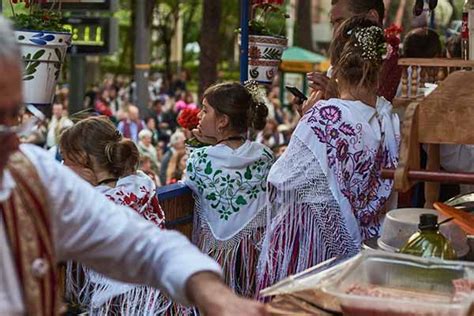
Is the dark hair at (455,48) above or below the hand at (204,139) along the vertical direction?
above

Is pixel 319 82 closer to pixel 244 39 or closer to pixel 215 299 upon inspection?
pixel 244 39

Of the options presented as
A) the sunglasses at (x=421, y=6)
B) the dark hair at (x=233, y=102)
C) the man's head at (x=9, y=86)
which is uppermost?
the sunglasses at (x=421, y=6)

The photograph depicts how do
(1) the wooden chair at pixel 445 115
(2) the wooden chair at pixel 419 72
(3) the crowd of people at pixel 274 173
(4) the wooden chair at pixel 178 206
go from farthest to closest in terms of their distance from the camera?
(4) the wooden chair at pixel 178 206, (3) the crowd of people at pixel 274 173, (2) the wooden chair at pixel 419 72, (1) the wooden chair at pixel 445 115

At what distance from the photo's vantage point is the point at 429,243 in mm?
2801

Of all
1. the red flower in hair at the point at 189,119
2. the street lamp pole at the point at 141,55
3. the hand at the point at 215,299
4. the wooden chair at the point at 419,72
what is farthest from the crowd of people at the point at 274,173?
the street lamp pole at the point at 141,55

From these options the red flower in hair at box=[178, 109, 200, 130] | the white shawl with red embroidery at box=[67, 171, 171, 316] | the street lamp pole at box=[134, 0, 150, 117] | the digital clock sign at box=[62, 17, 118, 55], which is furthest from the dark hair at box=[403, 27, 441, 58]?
the street lamp pole at box=[134, 0, 150, 117]

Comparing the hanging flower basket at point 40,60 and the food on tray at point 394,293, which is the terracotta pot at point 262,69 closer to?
the hanging flower basket at point 40,60

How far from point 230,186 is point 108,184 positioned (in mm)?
629

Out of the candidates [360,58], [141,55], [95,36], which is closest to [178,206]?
[360,58]

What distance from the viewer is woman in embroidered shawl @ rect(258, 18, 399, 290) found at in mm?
4547

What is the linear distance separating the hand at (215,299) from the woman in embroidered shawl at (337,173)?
2.60 m

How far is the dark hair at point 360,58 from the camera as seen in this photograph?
4.61m

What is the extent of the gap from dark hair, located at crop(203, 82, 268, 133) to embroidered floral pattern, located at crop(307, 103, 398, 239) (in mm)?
700

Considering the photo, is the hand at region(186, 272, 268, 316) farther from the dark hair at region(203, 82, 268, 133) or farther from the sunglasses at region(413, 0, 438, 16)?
the sunglasses at region(413, 0, 438, 16)
